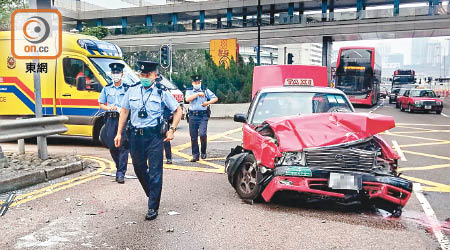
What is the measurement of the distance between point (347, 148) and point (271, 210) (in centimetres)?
124

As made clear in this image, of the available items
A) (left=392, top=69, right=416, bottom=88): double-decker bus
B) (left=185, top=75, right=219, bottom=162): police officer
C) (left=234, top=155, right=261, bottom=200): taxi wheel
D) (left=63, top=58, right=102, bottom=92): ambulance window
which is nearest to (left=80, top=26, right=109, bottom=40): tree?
(left=392, top=69, right=416, bottom=88): double-decker bus

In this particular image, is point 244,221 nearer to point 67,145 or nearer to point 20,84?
point 67,145

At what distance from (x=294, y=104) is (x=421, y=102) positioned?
74.1 ft

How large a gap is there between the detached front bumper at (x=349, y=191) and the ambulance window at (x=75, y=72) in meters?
7.33

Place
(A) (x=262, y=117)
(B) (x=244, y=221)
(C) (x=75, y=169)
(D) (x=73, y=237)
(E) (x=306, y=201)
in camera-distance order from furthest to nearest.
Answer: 1. (C) (x=75, y=169)
2. (A) (x=262, y=117)
3. (E) (x=306, y=201)
4. (B) (x=244, y=221)
5. (D) (x=73, y=237)

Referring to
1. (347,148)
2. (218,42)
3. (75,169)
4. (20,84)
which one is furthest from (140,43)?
(347,148)

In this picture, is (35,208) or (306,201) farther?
(306,201)

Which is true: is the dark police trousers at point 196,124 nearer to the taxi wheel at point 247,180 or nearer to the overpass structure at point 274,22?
the taxi wheel at point 247,180

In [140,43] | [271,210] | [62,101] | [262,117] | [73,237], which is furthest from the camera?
[140,43]

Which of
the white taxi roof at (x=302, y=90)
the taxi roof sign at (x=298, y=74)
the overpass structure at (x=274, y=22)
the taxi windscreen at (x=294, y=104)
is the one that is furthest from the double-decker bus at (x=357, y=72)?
the taxi windscreen at (x=294, y=104)

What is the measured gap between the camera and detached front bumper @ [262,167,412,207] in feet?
17.7

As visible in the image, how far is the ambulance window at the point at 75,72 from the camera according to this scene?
11.5m

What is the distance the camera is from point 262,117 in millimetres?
7250

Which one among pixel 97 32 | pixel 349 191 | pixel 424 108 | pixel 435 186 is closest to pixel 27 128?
pixel 349 191
